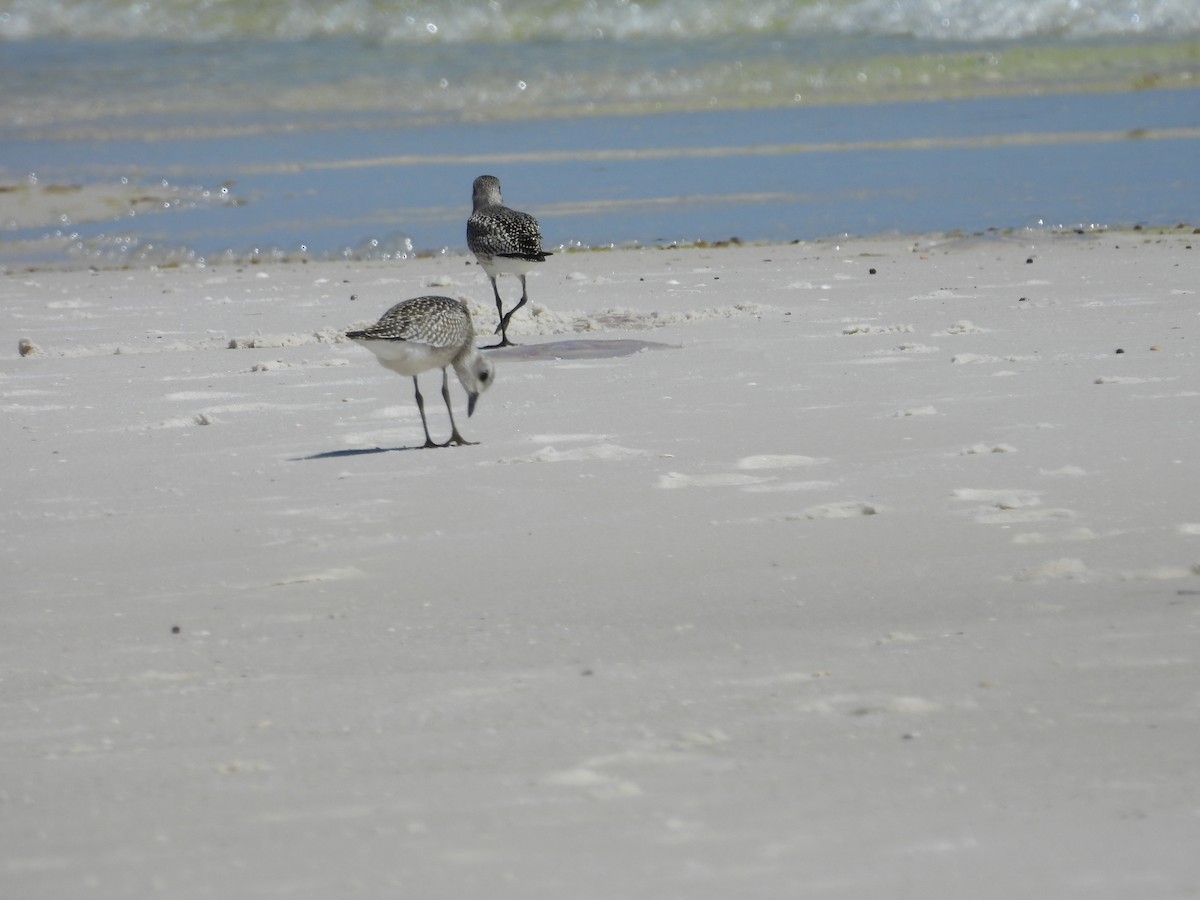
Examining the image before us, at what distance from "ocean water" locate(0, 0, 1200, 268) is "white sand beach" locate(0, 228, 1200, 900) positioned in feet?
21.5

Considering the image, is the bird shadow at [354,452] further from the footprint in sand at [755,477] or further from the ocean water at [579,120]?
the ocean water at [579,120]

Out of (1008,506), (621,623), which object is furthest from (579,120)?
(621,623)

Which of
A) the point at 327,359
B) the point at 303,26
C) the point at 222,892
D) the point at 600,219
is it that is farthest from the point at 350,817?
the point at 303,26

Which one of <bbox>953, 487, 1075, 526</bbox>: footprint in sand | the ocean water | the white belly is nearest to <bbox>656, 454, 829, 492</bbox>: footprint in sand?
<bbox>953, 487, 1075, 526</bbox>: footprint in sand

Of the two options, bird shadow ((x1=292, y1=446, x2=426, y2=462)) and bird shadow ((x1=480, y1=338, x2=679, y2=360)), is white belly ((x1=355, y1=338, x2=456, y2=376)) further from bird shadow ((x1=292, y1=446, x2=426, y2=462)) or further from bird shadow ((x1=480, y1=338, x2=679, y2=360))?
bird shadow ((x1=480, y1=338, x2=679, y2=360))

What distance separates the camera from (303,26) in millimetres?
38594

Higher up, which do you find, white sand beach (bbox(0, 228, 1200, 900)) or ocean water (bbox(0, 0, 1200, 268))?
ocean water (bbox(0, 0, 1200, 268))

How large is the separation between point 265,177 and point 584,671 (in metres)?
16.3

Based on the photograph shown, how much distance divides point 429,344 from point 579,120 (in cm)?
1830

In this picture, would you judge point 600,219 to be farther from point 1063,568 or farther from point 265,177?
point 1063,568

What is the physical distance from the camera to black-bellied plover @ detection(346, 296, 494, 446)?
23.2 ft

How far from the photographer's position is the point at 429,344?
717cm

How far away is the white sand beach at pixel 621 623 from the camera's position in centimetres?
322

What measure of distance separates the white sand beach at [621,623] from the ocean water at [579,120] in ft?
21.5
